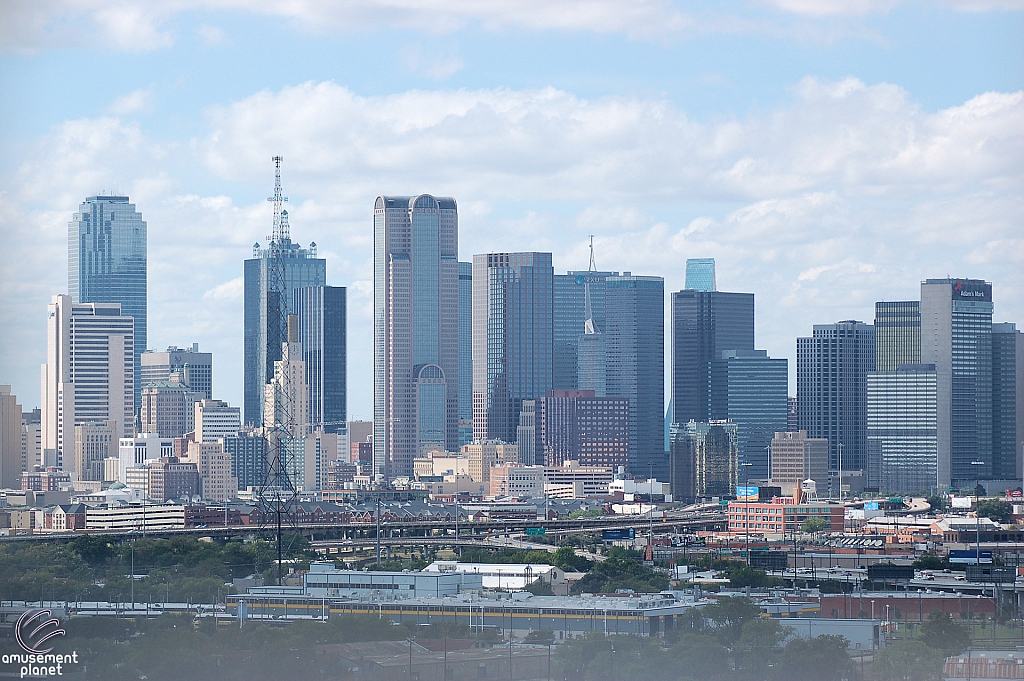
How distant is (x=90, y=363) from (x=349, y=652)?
10878 centimetres

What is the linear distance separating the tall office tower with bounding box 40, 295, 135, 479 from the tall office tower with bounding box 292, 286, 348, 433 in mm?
23344

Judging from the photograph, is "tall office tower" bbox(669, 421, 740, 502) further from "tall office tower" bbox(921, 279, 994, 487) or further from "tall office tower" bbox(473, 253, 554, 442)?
"tall office tower" bbox(473, 253, 554, 442)

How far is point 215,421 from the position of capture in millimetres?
134625

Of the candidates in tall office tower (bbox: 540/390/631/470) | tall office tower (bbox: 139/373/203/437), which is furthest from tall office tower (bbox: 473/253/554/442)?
tall office tower (bbox: 139/373/203/437)

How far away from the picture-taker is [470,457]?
5128 inches

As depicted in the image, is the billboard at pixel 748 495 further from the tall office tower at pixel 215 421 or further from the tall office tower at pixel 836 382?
the tall office tower at pixel 215 421

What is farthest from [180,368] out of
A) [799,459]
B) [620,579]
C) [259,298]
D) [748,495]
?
[620,579]

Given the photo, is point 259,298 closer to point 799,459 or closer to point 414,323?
point 414,323

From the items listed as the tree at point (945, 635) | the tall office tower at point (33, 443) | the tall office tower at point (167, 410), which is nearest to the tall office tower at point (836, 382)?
the tall office tower at point (167, 410)

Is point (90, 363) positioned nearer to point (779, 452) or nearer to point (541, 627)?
point (779, 452)

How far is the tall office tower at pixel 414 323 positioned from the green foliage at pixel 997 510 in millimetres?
74033

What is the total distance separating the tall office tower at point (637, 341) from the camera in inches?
5684

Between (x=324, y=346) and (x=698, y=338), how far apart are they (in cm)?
3431

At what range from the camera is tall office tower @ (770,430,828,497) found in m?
109
